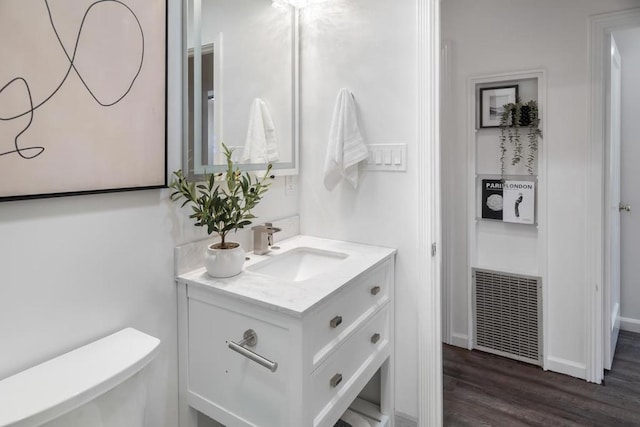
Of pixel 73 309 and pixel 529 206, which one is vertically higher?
pixel 529 206

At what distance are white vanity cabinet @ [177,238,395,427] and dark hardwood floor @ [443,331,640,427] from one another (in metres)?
0.99

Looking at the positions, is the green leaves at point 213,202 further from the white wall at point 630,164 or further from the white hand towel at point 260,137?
the white wall at point 630,164

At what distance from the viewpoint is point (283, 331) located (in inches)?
44.8

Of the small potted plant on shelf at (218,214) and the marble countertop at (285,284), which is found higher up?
the small potted plant on shelf at (218,214)

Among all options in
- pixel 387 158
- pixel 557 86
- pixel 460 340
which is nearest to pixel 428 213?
pixel 387 158

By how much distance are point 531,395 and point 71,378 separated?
7.61ft

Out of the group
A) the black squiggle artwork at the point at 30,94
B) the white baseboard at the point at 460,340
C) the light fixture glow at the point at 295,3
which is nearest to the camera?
the black squiggle artwork at the point at 30,94

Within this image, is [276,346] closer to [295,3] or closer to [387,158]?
[387,158]

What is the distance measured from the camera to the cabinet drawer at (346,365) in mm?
1200

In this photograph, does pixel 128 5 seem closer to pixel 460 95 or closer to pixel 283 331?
pixel 283 331

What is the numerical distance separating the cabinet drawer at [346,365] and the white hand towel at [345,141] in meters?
0.68

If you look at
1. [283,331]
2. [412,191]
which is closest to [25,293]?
[283,331]

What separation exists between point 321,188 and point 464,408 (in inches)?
57.1

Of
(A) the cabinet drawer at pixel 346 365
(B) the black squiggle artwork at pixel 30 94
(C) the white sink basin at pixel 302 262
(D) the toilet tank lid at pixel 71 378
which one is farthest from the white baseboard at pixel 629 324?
(B) the black squiggle artwork at pixel 30 94
